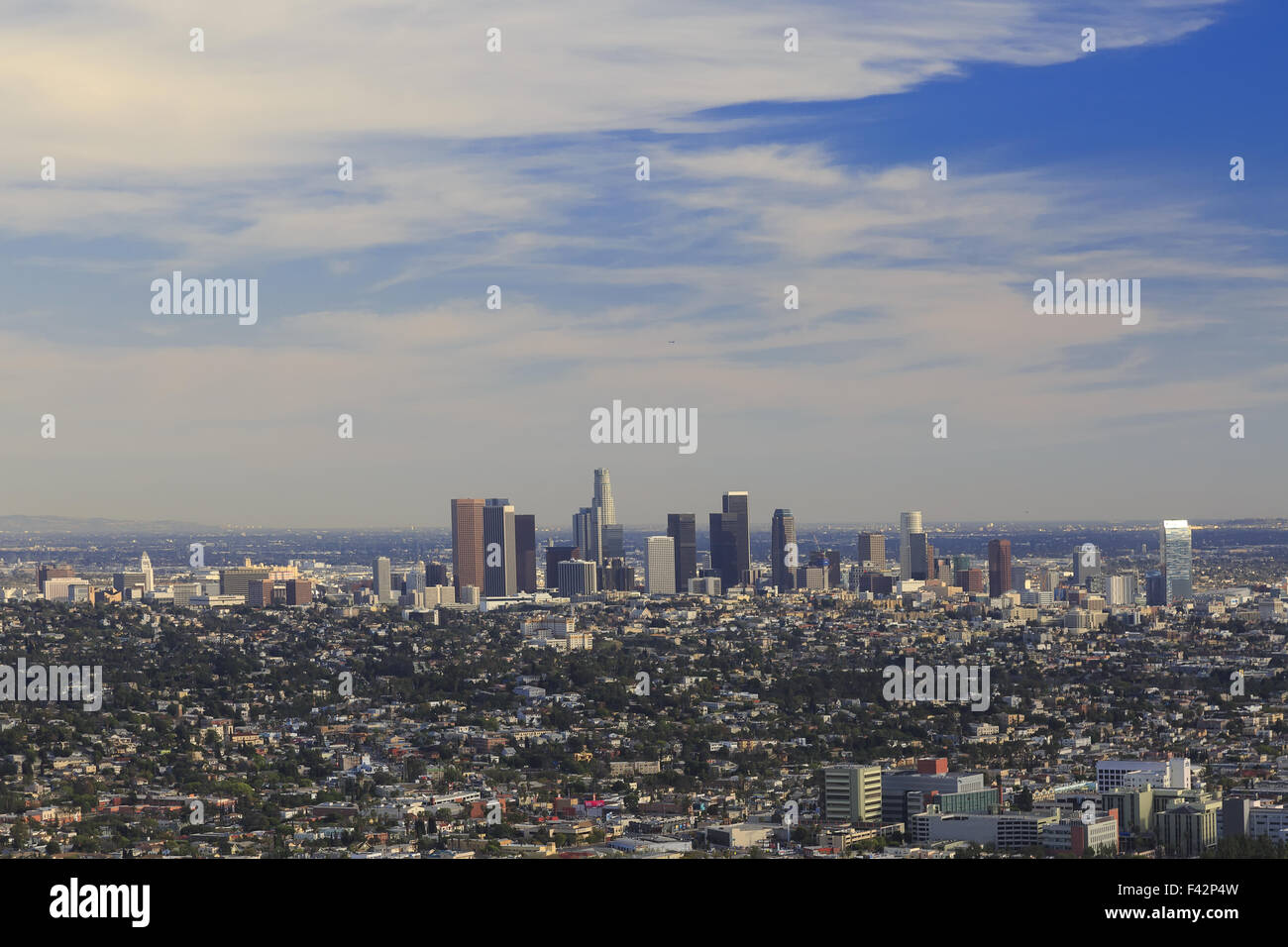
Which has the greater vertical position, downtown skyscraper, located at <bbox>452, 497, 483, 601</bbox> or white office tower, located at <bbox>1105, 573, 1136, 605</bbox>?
downtown skyscraper, located at <bbox>452, 497, 483, 601</bbox>

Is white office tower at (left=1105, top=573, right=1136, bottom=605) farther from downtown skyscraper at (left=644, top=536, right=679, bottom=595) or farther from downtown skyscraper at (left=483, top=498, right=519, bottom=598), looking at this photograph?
downtown skyscraper at (left=483, top=498, right=519, bottom=598)

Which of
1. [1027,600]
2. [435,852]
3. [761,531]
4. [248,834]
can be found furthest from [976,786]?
[761,531]

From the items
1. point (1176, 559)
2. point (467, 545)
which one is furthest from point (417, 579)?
point (1176, 559)

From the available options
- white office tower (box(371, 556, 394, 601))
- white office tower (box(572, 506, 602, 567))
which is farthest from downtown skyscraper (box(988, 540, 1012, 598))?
white office tower (box(371, 556, 394, 601))

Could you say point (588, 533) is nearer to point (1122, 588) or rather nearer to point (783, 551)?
point (783, 551)

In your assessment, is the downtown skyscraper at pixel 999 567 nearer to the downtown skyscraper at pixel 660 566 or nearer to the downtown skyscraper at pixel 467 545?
the downtown skyscraper at pixel 660 566
